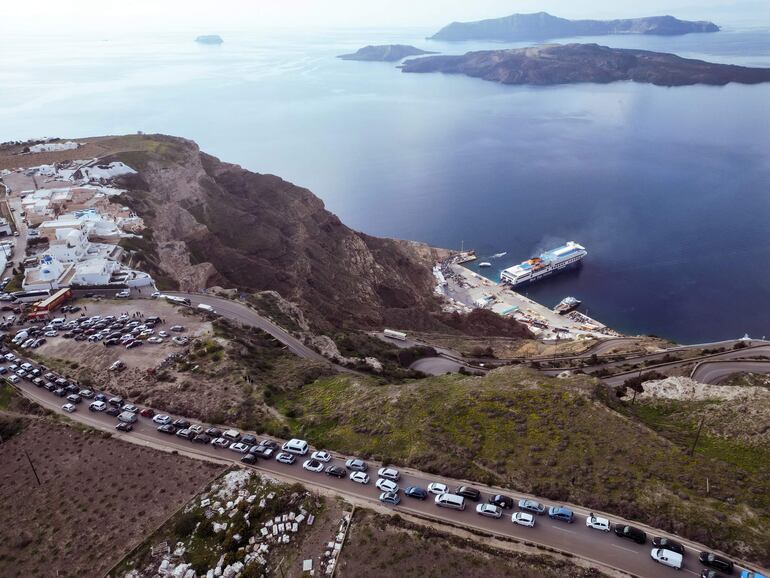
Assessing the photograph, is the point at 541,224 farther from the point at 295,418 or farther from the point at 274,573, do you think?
the point at 274,573

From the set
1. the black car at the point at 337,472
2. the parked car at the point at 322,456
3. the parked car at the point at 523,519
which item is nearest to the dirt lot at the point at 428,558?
the parked car at the point at 523,519

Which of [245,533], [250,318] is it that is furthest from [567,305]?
[245,533]

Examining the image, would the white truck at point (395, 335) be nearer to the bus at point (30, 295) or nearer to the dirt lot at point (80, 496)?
the dirt lot at point (80, 496)

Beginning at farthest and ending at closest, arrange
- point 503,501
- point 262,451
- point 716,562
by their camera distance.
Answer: point 262,451 → point 503,501 → point 716,562

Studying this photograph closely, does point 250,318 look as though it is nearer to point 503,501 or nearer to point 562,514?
point 503,501

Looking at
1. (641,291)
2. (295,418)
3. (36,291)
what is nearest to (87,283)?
(36,291)
